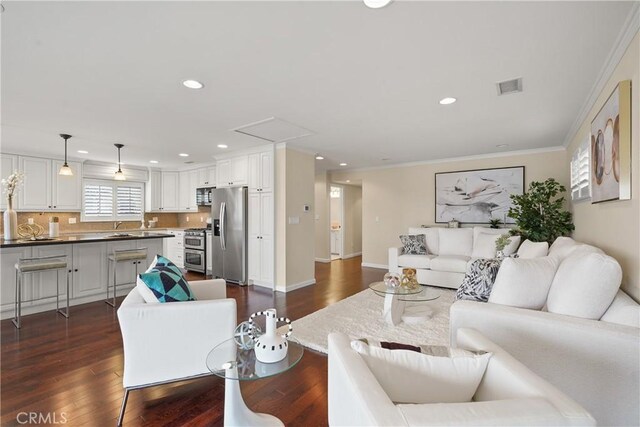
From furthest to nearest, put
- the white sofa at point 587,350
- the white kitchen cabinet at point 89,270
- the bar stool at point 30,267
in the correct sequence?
the white kitchen cabinet at point 89,270, the bar stool at point 30,267, the white sofa at point 587,350

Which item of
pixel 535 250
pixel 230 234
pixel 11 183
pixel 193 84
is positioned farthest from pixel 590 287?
pixel 11 183

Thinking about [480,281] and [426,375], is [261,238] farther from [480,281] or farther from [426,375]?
[426,375]

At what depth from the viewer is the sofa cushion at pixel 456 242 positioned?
16.6ft

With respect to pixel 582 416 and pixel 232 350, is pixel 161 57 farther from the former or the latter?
pixel 582 416

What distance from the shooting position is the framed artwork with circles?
178 centimetres

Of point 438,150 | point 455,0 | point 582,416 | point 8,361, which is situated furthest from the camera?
point 438,150

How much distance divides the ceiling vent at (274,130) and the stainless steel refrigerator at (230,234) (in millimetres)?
1305

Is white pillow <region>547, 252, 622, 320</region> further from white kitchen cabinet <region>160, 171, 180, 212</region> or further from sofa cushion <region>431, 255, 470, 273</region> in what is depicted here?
white kitchen cabinet <region>160, 171, 180, 212</region>

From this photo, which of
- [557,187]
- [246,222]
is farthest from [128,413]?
[557,187]

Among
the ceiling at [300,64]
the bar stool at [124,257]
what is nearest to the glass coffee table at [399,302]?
the ceiling at [300,64]

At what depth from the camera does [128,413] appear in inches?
71.4

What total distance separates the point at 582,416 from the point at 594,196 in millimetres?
2625

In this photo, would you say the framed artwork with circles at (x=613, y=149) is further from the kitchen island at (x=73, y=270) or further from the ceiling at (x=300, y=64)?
the kitchen island at (x=73, y=270)

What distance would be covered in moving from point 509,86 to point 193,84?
268 cm
